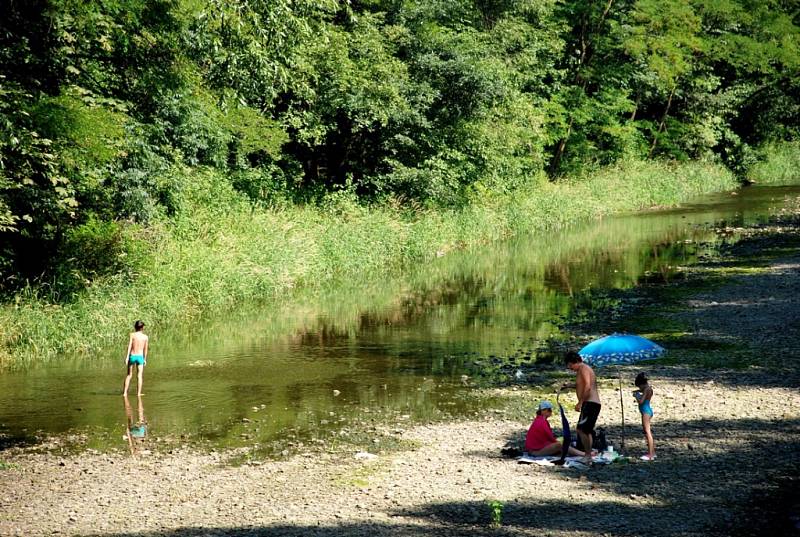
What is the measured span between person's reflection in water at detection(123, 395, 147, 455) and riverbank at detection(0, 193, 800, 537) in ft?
2.67

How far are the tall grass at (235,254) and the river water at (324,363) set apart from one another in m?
0.99

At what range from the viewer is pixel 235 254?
3072 cm

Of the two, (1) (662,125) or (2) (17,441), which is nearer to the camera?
(2) (17,441)

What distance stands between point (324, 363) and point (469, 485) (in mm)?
9704

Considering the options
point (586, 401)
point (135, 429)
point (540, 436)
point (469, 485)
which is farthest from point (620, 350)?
point (135, 429)

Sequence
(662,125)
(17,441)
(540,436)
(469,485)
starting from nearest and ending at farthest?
(469,485)
(540,436)
(17,441)
(662,125)

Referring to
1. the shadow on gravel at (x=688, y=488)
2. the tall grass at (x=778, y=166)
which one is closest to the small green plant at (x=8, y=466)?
the shadow on gravel at (x=688, y=488)

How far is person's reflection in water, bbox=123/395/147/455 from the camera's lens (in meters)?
16.1

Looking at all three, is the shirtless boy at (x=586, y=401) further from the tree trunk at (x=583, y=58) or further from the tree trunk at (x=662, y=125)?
the tree trunk at (x=662, y=125)

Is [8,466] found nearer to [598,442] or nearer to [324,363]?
[324,363]

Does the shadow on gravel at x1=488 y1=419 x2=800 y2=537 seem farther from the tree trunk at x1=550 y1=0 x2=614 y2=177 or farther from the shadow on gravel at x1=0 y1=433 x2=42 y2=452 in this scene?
the tree trunk at x1=550 y1=0 x2=614 y2=177

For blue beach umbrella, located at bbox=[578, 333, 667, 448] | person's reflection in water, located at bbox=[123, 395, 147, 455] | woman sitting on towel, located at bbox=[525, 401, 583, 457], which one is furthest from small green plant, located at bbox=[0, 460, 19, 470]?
blue beach umbrella, located at bbox=[578, 333, 667, 448]

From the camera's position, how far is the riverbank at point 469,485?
11.7 m

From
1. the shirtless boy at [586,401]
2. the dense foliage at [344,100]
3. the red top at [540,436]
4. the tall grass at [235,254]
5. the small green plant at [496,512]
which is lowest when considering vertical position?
the small green plant at [496,512]
